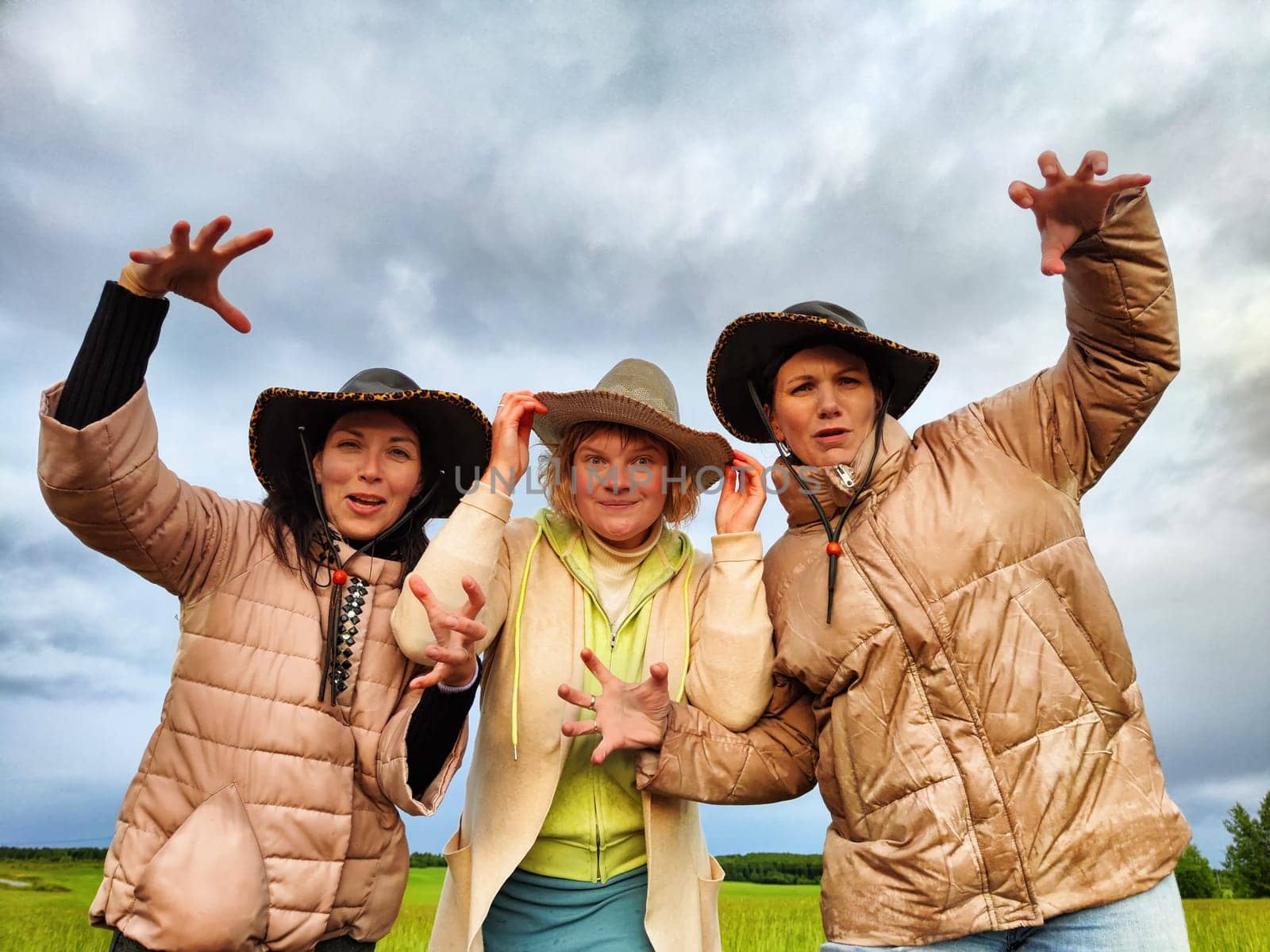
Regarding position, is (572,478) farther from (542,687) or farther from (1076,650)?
(1076,650)

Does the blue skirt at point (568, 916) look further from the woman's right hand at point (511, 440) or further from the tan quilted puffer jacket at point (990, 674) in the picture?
the woman's right hand at point (511, 440)

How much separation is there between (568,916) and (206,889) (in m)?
1.18

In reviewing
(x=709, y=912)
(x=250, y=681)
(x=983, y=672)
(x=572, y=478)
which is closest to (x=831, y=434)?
(x=983, y=672)

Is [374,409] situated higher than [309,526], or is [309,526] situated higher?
[374,409]

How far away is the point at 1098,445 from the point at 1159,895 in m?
1.34

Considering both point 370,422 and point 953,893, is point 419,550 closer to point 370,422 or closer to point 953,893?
point 370,422

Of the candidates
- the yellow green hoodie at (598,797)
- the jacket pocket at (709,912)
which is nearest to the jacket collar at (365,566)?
the yellow green hoodie at (598,797)

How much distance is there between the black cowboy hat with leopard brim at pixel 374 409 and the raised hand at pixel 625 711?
1.11 metres

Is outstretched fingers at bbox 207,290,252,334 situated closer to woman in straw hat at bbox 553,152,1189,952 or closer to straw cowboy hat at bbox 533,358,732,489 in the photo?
straw cowboy hat at bbox 533,358,732,489

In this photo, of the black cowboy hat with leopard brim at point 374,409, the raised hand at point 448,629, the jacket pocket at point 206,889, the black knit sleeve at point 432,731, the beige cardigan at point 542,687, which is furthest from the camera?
the black cowboy hat with leopard brim at point 374,409

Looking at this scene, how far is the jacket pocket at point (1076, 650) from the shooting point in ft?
8.45

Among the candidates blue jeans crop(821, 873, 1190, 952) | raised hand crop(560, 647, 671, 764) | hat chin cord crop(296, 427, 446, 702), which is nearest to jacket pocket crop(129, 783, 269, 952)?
hat chin cord crop(296, 427, 446, 702)

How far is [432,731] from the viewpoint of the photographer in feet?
10.2

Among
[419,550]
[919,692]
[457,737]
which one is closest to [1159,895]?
[919,692]
